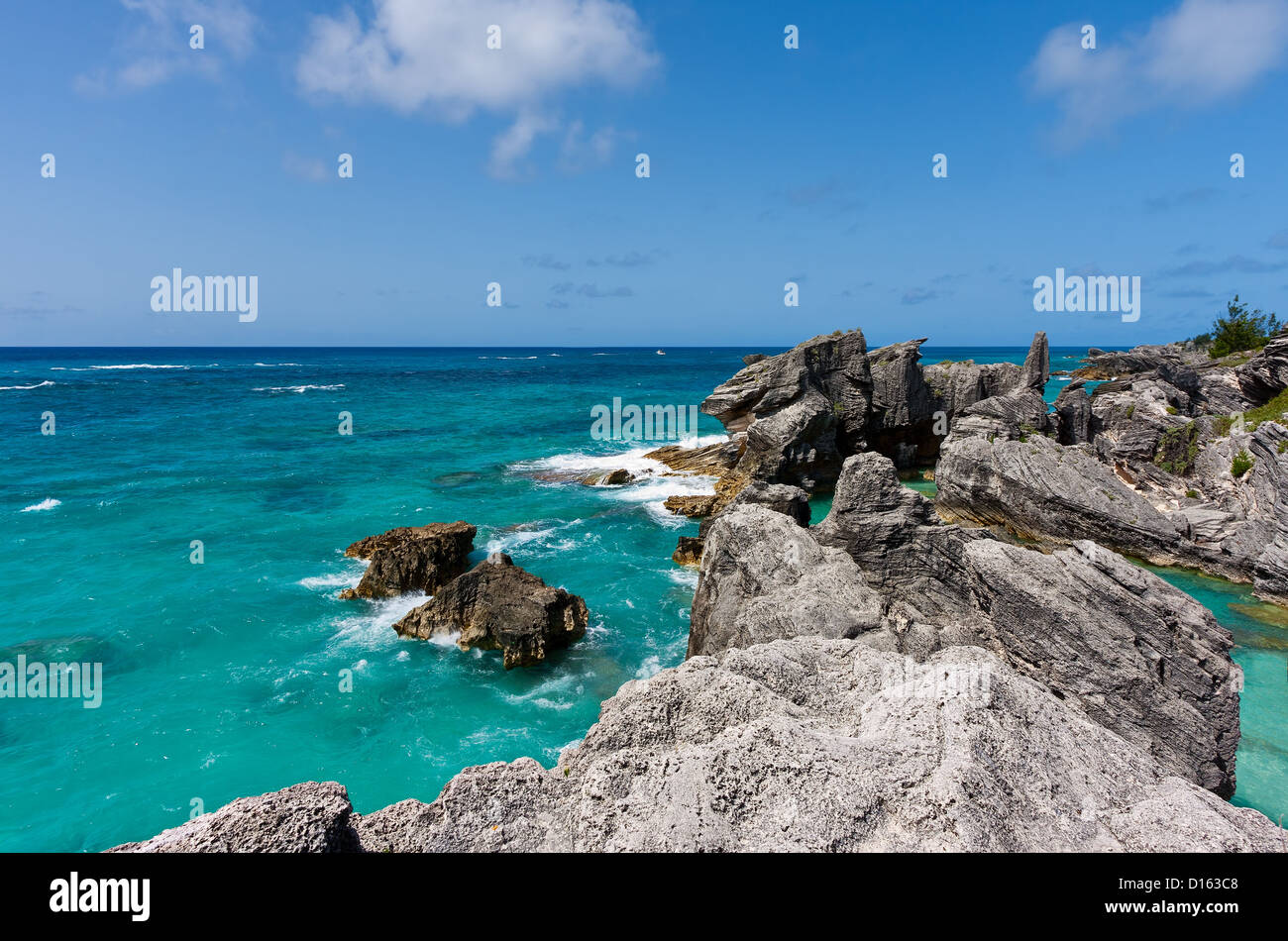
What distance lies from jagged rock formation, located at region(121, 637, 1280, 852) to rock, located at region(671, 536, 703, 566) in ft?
62.4

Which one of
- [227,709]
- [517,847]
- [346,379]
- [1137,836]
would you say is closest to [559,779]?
[517,847]

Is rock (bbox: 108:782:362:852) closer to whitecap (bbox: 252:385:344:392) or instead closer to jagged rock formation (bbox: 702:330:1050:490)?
jagged rock formation (bbox: 702:330:1050:490)

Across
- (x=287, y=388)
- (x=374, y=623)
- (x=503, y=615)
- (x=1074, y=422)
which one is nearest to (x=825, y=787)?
(x=503, y=615)

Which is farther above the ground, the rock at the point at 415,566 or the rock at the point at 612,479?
the rock at the point at 612,479

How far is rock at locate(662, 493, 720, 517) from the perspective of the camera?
33688 millimetres

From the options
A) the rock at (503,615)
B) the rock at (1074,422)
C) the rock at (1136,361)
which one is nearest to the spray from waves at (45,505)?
the rock at (503,615)

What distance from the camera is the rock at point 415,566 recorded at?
78.8 feet

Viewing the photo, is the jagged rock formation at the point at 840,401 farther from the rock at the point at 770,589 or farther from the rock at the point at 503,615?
the rock at the point at 770,589

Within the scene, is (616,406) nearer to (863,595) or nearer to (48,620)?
(48,620)

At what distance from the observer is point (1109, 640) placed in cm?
1155

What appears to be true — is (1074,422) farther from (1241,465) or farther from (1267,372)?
(1267,372)

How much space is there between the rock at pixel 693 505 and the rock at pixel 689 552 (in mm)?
5899

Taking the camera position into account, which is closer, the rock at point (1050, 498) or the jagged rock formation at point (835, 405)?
the rock at point (1050, 498)
